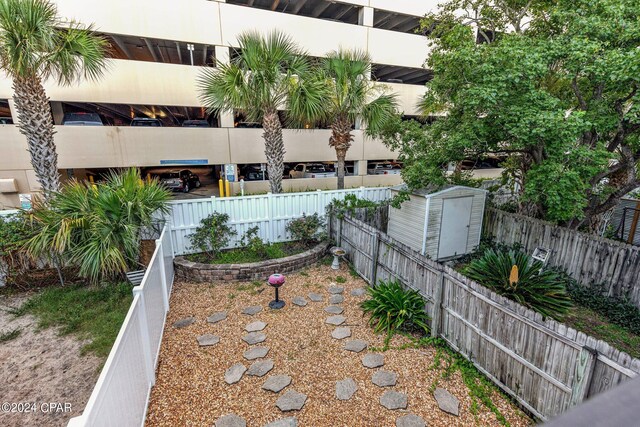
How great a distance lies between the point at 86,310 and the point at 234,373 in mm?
3247

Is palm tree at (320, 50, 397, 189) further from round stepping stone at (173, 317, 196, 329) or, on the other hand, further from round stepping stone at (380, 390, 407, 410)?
round stepping stone at (380, 390, 407, 410)

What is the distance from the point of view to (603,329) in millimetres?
5449

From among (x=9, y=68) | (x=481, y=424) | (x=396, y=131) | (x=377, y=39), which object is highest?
(x=377, y=39)

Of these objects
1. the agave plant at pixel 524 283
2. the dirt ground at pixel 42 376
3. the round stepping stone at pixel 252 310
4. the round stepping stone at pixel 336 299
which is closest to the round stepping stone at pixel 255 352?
the round stepping stone at pixel 252 310

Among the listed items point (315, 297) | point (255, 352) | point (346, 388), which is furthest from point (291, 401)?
point (315, 297)

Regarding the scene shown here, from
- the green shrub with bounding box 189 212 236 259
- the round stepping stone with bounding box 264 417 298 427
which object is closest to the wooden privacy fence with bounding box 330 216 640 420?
the round stepping stone with bounding box 264 417 298 427

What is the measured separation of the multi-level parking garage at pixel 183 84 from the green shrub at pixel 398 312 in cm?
905

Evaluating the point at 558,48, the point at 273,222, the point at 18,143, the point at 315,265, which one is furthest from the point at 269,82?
the point at 18,143

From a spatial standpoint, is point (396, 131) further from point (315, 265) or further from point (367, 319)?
point (367, 319)

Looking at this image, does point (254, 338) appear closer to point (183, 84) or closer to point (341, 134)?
point (341, 134)

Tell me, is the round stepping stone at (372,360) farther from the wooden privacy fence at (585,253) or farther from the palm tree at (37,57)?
the palm tree at (37,57)

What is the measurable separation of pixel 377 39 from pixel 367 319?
1308 centimetres

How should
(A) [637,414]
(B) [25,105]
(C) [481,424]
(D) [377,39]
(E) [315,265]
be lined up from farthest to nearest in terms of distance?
(D) [377,39]
(E) [315,265]
(B) [25,105]
(C) [481,424]
(A) [637,414]

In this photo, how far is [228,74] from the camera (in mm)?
7707
